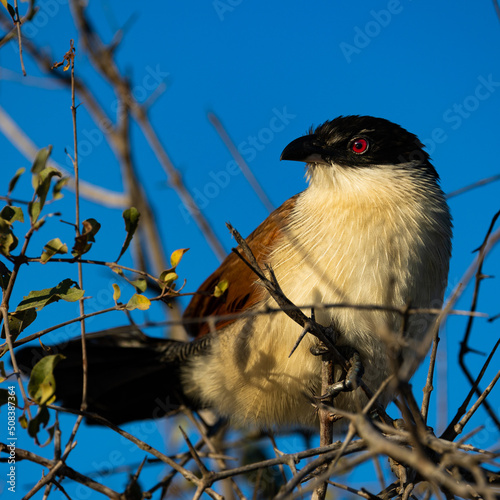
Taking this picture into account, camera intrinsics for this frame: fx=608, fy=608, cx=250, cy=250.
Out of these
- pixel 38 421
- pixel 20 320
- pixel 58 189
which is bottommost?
pixel 38 421

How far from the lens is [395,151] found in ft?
10.7

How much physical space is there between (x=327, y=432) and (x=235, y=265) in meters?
1.25

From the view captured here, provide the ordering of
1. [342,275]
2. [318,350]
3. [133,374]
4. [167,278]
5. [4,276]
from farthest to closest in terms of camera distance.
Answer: [133,374]
[342,275]
[318,350]
[167,278]
[4,276]

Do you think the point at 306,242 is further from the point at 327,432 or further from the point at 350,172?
the point at 327,432

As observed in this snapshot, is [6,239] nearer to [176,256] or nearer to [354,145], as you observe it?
[176,256]

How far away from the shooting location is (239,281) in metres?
3.18

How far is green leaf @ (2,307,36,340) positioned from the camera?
2.02 meters

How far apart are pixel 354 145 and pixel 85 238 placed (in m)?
1.70

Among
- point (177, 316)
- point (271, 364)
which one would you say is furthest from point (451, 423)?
point (177, 316)

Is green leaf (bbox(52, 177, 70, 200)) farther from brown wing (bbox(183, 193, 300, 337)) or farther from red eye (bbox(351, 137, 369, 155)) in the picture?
red eye (bbox(351, 137, 369, 155))

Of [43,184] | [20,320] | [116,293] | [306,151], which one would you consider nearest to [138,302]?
[116,293]

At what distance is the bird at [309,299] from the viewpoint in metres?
2.71

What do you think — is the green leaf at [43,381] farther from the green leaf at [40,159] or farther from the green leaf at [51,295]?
the green leaf at [40,159]

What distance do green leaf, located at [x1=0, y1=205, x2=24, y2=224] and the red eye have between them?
1828 millimetres
